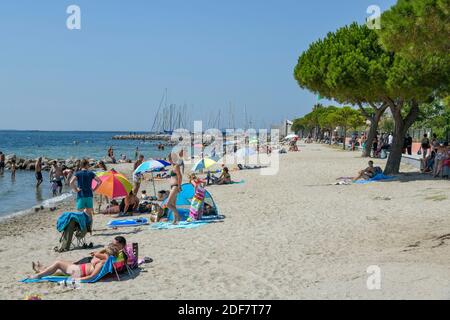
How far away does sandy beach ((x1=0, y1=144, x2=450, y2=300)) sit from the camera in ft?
23.4

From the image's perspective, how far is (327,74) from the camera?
72.2 feet

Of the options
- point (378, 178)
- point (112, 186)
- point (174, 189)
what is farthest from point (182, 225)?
point (378, 178)

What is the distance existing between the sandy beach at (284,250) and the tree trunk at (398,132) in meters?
3.41

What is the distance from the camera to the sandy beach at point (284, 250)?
23.4 feet

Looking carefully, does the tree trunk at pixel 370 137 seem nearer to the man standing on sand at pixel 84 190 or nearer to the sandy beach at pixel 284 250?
the sandy beach at pixel 284 250

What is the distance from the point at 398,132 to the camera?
19.8 metres

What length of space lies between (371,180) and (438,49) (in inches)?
412

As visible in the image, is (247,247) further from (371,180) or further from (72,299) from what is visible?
(371,180)

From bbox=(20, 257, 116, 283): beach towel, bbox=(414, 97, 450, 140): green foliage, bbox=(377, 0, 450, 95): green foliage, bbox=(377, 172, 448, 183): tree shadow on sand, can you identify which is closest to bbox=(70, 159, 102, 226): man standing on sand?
bbox=(20, 257, 116, 283): beach towel

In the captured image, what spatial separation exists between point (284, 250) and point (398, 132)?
39.2 feet

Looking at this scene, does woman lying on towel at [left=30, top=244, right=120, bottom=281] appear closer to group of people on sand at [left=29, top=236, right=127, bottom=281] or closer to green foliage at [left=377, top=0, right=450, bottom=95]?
group of people on sand at [left=29, top=236, right=127, bottom=281]

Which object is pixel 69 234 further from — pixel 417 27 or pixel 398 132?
pixel 398 132

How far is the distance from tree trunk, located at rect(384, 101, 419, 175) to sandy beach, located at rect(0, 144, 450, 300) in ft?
11.2

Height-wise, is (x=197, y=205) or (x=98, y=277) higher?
(x=197, y=205)
